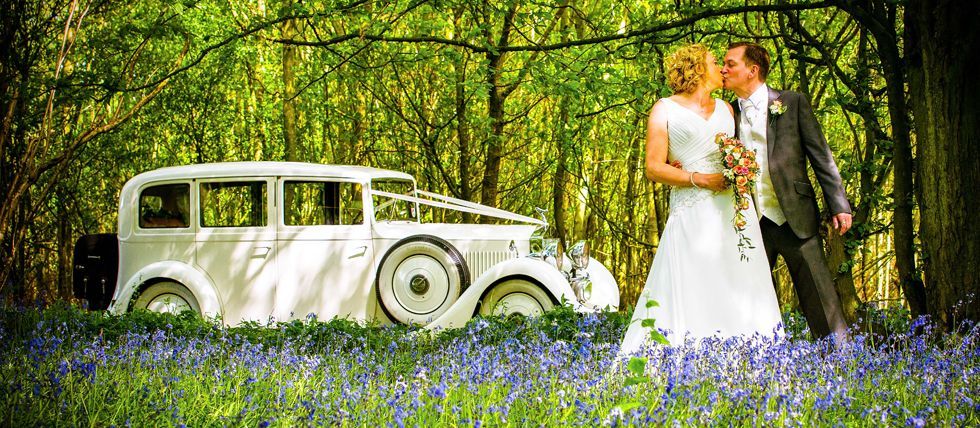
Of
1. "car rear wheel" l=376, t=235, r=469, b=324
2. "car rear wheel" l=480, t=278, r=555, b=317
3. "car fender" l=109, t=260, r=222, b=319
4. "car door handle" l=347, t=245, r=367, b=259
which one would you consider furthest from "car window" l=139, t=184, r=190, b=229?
"car rear wheel" l=480, t=278, r=555, b=317

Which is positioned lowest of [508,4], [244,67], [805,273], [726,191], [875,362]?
[875,362]

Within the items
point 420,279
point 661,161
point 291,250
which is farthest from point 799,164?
point 291,250

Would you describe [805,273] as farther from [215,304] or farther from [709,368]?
[215,304]

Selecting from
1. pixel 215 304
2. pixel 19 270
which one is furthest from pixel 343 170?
pixel 19 270

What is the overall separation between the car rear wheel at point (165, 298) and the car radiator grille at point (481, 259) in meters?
2.30

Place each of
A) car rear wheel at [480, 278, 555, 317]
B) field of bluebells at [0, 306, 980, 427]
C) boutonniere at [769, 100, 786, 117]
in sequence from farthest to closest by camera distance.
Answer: car rear wheel at [480, 278, 555, 317] → boutonniere at [769, 100, 786, 117] → field of bluebells at [0, 306, 980, 427]

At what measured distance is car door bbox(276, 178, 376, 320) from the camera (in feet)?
23.8

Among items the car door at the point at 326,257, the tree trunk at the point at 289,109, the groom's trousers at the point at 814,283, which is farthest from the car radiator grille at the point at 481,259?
the tree trunk at the point at 289,109

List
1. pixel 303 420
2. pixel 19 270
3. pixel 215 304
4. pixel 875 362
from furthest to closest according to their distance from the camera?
pixel 19 270 → pixel 215 304 → pixel 875 362 → pixel 303 420

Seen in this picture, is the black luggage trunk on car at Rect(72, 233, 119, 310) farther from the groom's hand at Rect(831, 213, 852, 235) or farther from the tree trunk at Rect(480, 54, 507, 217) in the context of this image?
the groom's hand at Rect(831, 213, 852, 235)

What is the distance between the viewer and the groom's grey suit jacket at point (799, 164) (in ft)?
15.3

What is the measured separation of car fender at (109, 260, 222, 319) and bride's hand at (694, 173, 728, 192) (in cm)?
429

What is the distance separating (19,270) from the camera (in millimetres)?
9758

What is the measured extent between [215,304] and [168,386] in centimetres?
361
